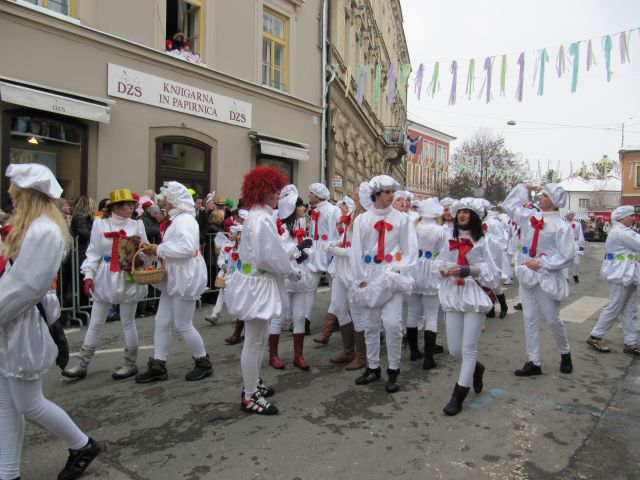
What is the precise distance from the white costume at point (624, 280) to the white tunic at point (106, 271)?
5.77 meters

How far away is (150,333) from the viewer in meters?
7.06

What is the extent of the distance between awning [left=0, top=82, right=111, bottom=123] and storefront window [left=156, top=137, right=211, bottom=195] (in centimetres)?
167

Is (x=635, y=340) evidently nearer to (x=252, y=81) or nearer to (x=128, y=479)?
(x=128, y=479)

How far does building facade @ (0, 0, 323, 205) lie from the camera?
29.1ft

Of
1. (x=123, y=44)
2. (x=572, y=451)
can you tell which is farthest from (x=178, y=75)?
(x=572, y=451)

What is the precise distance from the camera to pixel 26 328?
2787mm

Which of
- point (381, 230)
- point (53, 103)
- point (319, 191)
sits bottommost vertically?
point (381, 230)

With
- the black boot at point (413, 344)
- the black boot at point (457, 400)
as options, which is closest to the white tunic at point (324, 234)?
the black boot at point (413, 344)

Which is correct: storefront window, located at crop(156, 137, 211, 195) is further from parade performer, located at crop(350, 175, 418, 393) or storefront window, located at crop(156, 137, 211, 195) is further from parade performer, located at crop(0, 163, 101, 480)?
parade performer, located at crop(0, 163, 101, 480)

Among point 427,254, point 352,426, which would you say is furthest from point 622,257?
point 352,426

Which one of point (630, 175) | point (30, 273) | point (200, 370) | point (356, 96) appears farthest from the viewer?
point (630, 175)

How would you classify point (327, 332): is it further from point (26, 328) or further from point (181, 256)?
point (26, 328)

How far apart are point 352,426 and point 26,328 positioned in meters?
2.43

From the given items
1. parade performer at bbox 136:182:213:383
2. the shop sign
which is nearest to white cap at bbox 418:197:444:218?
parade performer at bbox 136:182:213:383
